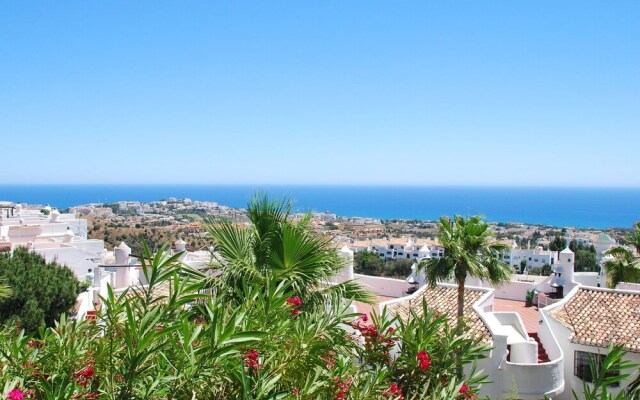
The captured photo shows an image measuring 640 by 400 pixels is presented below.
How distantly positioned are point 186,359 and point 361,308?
15323 mm

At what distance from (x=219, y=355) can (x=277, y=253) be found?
359cm

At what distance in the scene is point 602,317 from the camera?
15930 millimetres

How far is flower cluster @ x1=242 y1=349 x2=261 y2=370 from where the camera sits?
13.0 ft

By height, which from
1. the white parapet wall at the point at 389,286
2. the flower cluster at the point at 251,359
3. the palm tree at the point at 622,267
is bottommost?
the white parapet wall at the point at 389,286

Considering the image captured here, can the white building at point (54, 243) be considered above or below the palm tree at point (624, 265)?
below

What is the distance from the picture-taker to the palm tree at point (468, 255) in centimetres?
1369

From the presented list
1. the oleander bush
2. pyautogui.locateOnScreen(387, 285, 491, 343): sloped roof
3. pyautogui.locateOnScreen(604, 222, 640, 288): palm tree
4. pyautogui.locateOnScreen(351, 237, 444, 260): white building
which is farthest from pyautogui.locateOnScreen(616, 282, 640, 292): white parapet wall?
pyautogui.locateOnScreen(351, 237, 444, 260): white building

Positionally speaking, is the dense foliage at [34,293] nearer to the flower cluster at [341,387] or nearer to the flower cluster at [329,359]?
the flower cluster at [329,359]

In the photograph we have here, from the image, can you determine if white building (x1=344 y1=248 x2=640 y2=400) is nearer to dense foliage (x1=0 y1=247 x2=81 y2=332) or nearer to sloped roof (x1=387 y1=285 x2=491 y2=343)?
sloped roof (x1=387 y1=285 x2=491 y2=343)

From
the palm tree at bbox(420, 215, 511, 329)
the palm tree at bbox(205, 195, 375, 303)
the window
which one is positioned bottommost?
the window

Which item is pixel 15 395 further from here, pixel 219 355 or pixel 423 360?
pixel 423 360

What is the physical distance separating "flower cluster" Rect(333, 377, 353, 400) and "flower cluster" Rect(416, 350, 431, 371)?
70 cm

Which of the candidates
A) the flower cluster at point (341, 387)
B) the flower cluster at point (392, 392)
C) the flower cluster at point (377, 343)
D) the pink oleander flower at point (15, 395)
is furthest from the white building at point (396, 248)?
the pink oleander flower at point (15, 395)

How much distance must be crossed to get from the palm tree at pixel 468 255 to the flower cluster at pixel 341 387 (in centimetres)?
976
